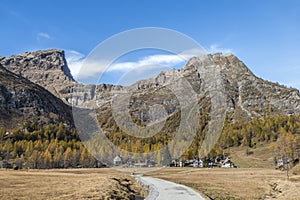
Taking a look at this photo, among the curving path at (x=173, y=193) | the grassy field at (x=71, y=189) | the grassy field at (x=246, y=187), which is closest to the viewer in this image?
the curving path at (x=173, y=193)

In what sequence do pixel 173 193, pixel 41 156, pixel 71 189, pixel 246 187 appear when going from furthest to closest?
pixel 41 156
pixel 246 187
pixel 71 189
pixel 173 193

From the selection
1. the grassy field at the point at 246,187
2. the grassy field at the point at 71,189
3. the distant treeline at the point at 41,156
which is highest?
the distant treeline at the point at 41,156

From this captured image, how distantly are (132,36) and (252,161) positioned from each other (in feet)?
489

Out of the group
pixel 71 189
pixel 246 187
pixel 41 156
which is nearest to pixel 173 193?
pixel 71 189

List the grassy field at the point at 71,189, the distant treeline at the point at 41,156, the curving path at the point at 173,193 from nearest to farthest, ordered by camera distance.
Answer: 1. the curving path at the point at 173,193
2. the grassy field at the point at 71,189
3. the distant treeline at the point at 41,156

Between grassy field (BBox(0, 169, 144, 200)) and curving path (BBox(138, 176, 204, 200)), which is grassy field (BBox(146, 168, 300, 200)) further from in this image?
grassy field (BBox(0, 169, 144, 200))

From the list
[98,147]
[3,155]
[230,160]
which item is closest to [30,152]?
[3,155]

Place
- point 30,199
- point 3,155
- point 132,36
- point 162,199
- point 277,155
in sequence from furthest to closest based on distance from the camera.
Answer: point 3,155, point 277,155, point 132,36, point 30,199, point 162,199

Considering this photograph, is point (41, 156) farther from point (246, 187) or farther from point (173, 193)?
point (173, 193)

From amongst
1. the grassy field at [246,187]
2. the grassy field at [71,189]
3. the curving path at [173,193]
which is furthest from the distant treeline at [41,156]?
the curving path at [173,193]

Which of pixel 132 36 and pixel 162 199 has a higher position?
pixel 132 36

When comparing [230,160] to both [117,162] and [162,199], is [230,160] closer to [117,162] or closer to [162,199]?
[117,162]

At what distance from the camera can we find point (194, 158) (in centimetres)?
18775

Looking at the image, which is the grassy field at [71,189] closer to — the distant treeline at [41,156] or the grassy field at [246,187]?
the grassy field at [246,187]
